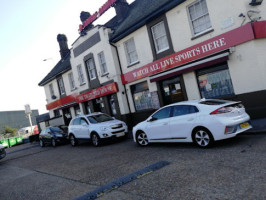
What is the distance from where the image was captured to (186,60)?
12258 mm

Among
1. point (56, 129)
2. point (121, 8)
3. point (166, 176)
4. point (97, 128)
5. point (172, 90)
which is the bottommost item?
point (166, 176)

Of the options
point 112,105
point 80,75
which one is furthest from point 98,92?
point 80,75

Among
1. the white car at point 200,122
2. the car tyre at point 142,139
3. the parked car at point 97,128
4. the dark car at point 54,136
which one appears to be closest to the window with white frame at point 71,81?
the dark car at point 54,136

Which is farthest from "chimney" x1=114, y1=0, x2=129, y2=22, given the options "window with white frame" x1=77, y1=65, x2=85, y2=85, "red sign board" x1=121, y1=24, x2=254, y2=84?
"window with white frame" x1=77, y1=65, x2=85, y2=85

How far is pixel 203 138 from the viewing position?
23.4ft

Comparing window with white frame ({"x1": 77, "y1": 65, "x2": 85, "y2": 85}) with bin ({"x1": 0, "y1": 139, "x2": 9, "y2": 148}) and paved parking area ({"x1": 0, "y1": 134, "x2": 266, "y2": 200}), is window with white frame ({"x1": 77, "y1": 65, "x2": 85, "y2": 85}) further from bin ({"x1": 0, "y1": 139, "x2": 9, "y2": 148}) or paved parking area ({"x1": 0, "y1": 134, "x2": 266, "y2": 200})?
bin ({"x1": 0, "y1": 139, "x2": 9, "y2": 148})

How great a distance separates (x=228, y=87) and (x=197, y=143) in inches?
199

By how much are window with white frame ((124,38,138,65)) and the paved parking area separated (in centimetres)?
875

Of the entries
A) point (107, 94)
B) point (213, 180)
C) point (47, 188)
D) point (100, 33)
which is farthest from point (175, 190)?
point (100, 33)

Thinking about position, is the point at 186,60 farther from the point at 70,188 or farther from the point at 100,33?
the point at 70,188

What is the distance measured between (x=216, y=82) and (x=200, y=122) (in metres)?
5.20

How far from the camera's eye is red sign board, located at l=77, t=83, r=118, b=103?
54.8 ft

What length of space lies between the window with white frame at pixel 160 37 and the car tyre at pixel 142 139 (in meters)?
6.37

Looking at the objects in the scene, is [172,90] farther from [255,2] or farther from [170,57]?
[255,2]
